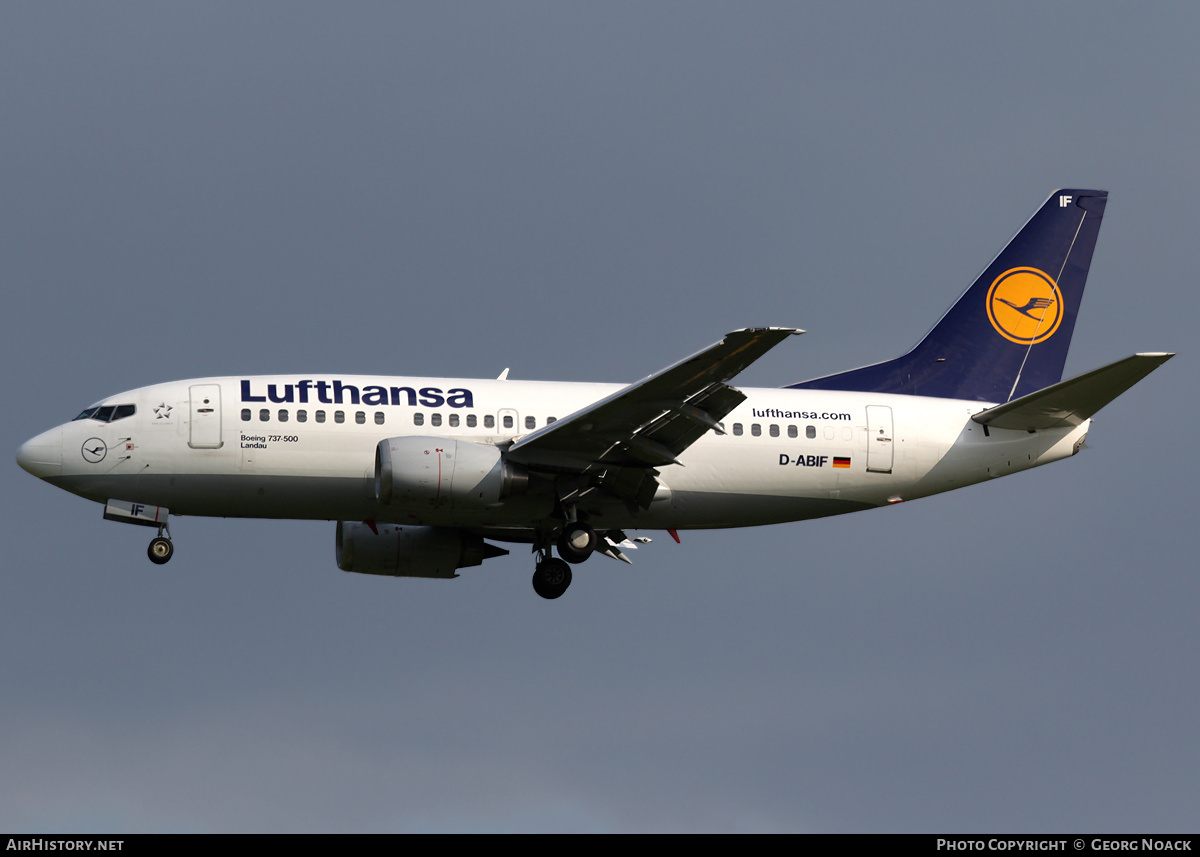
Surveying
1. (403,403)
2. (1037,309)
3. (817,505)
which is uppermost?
(1037,309)

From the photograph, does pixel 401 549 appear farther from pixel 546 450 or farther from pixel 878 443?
pixel 878 443

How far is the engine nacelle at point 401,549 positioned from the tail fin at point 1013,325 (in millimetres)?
8900

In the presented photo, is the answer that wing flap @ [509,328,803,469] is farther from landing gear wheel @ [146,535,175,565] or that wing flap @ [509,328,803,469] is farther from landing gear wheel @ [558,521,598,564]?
landing gear wheel @ [146,535,175,565]

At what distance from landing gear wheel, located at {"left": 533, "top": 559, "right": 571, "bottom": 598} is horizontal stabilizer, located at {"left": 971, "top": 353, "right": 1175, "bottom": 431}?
33.2ft

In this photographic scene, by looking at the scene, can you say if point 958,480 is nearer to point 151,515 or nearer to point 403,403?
point 403,403

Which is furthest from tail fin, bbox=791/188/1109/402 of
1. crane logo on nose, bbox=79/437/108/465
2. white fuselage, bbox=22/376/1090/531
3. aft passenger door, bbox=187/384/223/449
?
crane logo on nose, bbox=79/437/108/465

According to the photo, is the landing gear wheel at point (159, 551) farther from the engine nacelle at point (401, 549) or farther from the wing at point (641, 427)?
the wing at point (641, 427)

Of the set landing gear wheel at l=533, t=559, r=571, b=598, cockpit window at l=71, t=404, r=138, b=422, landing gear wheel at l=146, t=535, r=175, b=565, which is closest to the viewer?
cockpit window at l=71, t=404, r=138, b=422

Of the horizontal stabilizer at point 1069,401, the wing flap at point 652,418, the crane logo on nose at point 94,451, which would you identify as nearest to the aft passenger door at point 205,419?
the crane logo on nose at point 94,451

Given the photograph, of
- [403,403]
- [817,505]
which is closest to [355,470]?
[403,403]

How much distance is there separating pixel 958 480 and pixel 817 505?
3.38 m

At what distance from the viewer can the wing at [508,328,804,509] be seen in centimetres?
3080

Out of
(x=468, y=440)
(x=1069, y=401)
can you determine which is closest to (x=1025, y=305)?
(x=1069, y=401)

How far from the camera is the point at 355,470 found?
33.7m
